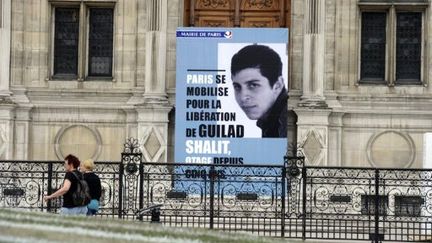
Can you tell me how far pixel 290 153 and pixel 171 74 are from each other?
368 cm

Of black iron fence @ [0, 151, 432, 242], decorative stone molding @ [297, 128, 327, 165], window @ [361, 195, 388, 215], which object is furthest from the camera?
decorative stone molding @ [297, 128, 327, 165]

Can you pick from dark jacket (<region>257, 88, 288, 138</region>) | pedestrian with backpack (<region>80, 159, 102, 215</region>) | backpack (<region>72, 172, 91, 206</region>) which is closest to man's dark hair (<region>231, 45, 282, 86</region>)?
dark jacket (<region>257, 88, 288, 138</region>)

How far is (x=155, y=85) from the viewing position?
2111 cm

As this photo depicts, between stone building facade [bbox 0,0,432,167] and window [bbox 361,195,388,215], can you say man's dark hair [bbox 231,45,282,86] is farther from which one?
window [bbox 361,195,388,215]

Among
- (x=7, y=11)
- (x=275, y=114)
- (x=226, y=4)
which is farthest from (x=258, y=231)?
(x=7, y=11)

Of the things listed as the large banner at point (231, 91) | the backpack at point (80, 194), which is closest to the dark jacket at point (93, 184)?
the backpack at point (80, 194)

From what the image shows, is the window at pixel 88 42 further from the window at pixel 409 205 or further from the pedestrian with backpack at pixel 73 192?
the pedestrian with backpack at pixel 73 192

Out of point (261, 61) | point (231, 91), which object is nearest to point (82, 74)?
point (231, 91)

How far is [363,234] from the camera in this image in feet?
49.1

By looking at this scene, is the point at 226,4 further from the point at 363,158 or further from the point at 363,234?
the point at 363,234

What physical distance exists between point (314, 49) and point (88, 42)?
589 centimetres

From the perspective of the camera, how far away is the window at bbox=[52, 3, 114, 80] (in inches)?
862

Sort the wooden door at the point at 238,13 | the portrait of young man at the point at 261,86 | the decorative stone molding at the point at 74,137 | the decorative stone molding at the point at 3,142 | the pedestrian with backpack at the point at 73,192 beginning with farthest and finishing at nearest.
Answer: the wooden door at the point at 238,13
the decorative stone molding at the point at 74,137
the decorative stone molding at the point at 3,142
the portrait of young man at the point at 261,86
the pedestrian with backpack at the point at 73,192

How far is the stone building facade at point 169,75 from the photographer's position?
68.2 feet
